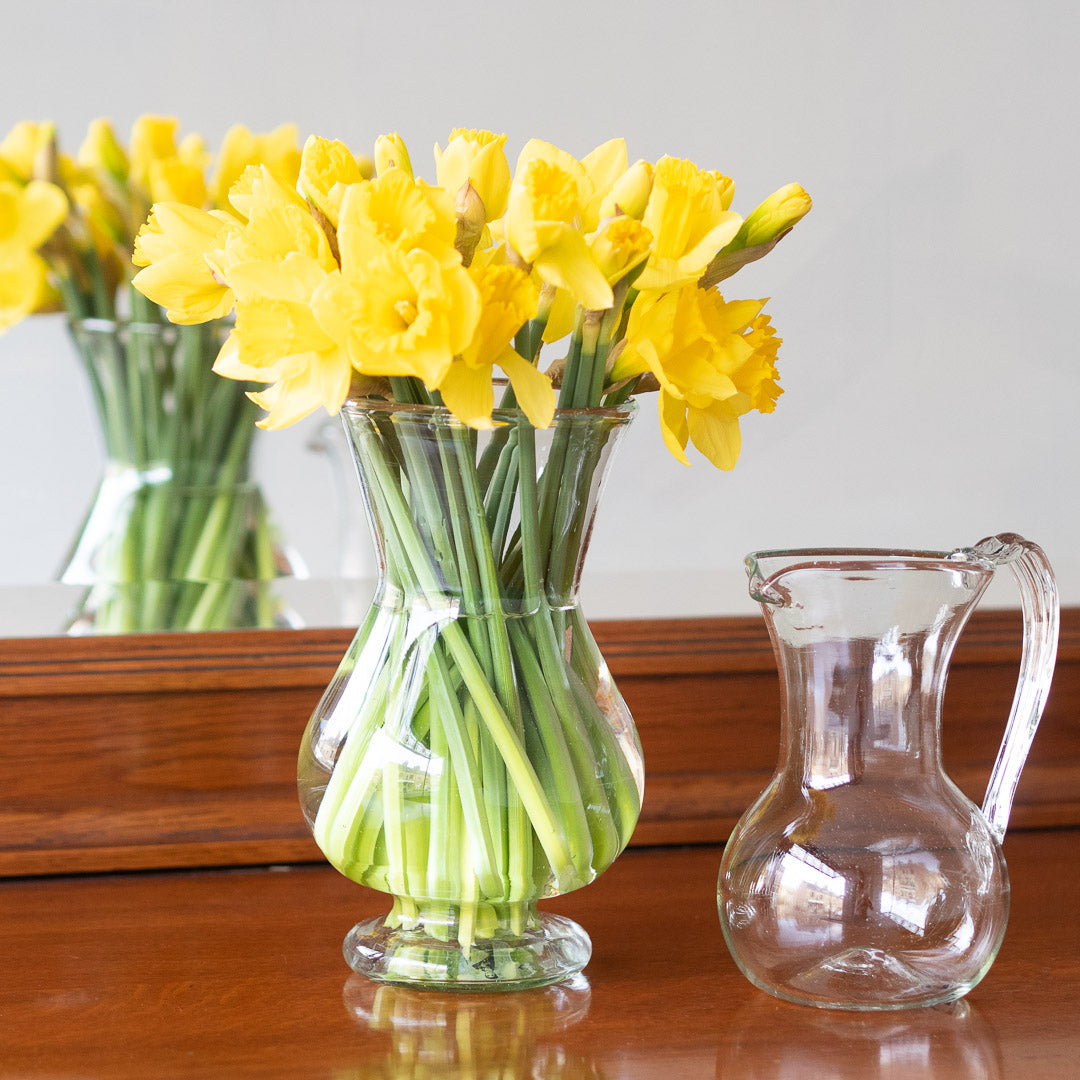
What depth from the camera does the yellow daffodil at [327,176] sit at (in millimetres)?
343

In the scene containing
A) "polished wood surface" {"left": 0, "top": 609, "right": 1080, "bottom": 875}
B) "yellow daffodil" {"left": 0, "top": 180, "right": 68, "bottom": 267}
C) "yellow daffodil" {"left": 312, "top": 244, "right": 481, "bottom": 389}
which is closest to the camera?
"yellow daffodil" {"left": 312, "top": 244, "right": 481, "bottom": 389}

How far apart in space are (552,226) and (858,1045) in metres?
0.25

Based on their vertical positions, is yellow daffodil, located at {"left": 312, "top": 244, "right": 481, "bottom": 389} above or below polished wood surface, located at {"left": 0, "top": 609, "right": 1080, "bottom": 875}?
above

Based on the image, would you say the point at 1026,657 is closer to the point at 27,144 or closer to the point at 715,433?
the point at 715,433

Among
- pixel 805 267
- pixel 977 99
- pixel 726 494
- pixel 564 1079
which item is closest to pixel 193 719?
pixel 564 1079

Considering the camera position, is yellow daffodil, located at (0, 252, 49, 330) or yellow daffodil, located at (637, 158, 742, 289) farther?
yellow daffodil, located at (0, 252, 49, 330)

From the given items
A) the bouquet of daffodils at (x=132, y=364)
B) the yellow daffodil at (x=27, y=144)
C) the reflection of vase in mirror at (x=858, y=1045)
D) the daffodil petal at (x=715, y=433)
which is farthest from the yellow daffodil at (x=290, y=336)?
the yellow daffodil at (x=27, y=144)

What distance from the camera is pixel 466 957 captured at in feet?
1.26

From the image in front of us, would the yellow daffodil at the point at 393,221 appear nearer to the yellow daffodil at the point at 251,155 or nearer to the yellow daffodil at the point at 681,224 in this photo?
the yellow daffodil at the point at 681,224

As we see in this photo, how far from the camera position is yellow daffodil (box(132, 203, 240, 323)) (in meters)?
0.37

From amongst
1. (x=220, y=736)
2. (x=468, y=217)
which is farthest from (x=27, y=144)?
(x=468, y=217)

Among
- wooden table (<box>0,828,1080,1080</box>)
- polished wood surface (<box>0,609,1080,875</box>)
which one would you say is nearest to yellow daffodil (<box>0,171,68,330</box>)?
polished wood surface (<box>0,609,1080,875</box>)

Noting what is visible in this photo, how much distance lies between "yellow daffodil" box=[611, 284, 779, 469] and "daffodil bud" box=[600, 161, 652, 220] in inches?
1.0

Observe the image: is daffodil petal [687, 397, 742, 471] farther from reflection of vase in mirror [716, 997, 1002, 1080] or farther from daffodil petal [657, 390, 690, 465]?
reflection of vase in mirror [716, 997, 1002, 1080]
